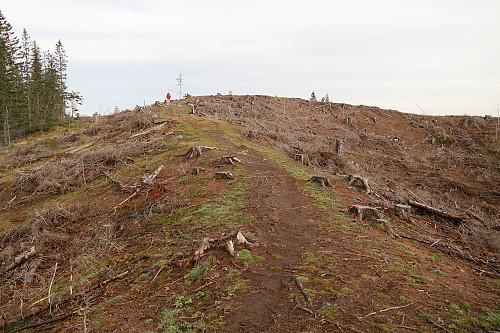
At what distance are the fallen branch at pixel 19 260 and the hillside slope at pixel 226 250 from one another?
5 cm

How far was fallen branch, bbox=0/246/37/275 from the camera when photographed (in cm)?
671

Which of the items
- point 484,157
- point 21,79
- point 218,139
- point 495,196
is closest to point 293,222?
point 218,139

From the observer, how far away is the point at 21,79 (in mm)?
32219

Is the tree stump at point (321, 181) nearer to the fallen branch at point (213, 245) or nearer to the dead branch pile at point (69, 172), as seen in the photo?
the fallen branch at point (213, 245)

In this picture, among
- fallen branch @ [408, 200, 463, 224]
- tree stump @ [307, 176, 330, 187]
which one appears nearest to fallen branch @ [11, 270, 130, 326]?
tree stump @ [307, 176, 330, 187]

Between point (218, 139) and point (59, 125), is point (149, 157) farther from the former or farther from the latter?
point (59, 125)

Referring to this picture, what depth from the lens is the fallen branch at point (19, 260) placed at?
6711 mm

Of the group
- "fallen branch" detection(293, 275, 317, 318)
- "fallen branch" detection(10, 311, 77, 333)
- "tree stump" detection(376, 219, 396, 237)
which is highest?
"tree stump" detection(376, 219, 396, 237)

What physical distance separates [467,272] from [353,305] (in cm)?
304

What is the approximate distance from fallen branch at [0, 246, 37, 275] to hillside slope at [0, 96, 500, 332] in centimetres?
5

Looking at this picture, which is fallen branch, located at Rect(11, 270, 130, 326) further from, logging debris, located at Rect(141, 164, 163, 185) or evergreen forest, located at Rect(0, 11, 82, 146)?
evergreen forest, located at Rect(0, 11, 82, 146)

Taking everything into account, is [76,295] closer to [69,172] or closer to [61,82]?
[69,172]

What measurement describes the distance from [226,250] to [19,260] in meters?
5.62

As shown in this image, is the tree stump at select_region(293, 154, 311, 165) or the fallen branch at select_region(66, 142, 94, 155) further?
the fallen branch at select_region(66, 142, 94, 155)
